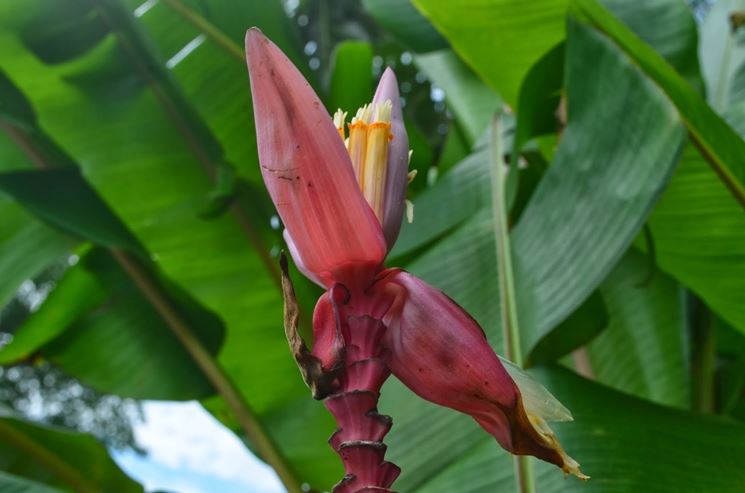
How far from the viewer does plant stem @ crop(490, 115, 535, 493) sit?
0.42 metres

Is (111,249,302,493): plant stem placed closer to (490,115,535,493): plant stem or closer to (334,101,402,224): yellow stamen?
(490,115,535,493): plant stem

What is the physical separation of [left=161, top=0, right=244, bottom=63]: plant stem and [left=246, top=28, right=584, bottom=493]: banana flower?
0.73 metres

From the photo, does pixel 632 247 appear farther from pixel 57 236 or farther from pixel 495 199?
pixel 57 236

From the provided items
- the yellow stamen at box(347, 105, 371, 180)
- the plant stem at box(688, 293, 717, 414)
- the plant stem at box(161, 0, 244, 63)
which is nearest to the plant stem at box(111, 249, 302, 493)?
the plant stem at box(161, 0, 244, 63)

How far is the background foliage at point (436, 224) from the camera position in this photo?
0.46 m

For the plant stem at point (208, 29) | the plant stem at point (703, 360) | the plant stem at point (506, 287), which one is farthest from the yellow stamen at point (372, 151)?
the plant stem at point (208, 29)

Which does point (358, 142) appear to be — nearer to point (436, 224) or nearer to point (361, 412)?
point (361, 412)

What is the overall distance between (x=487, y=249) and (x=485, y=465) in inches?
6.6

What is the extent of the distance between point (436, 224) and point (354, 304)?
467mm

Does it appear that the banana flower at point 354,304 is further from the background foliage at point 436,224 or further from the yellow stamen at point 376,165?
the background foliage at point 436,224

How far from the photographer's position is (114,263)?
0.86 meters

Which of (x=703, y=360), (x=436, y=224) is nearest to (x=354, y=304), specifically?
(x=436, y=224)

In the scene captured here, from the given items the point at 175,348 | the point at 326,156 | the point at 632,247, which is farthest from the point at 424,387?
the point at 175,348

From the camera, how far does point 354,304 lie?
0.17 meters
